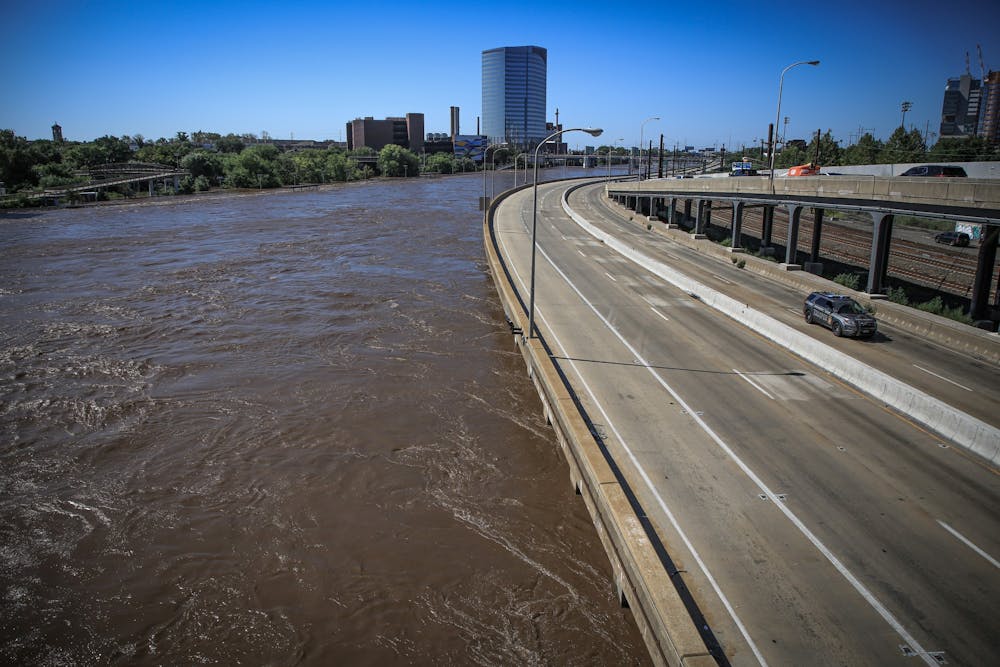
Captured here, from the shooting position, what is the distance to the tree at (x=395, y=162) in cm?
16462

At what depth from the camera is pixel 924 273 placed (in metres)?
41.5

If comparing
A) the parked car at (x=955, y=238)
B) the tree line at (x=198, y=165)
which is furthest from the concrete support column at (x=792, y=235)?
the tree line at (x=198, y=165)

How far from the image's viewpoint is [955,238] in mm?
51656

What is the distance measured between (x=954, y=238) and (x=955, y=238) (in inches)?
5.0

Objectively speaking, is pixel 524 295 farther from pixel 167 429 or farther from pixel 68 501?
pixel 68 501

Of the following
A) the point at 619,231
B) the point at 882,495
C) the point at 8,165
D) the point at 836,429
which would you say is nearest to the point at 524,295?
the point at 836,429

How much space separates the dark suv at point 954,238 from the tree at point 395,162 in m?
134

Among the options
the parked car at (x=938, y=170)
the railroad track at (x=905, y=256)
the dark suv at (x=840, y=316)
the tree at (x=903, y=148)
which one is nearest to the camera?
the dark suv at (x=840, y=316)

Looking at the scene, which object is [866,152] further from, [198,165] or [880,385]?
[198,165]

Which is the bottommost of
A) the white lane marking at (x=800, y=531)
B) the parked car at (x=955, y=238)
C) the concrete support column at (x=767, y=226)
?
the white lane marking at (x=800, y=531)

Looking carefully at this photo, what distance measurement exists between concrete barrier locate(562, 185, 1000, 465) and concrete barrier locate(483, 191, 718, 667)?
8458 mm

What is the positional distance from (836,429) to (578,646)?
369 inches

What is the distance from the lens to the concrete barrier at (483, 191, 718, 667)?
8648mm

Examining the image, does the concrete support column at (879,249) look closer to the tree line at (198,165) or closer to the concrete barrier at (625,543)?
the concrete barrier at (625,543)
